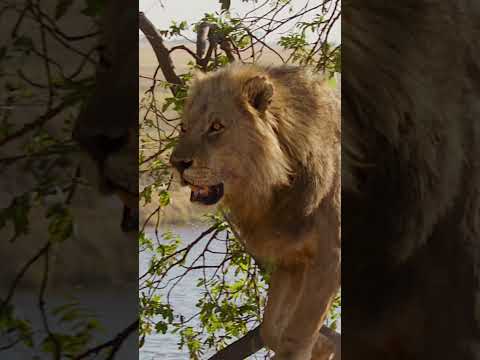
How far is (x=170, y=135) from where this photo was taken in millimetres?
3359

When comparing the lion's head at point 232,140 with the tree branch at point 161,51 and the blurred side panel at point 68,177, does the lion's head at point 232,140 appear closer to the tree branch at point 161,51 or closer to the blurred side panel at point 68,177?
the tree branch at point 161,51

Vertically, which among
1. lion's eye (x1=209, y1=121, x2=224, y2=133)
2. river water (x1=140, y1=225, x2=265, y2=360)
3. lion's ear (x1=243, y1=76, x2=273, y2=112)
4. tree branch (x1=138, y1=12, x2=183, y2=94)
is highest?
tree branch (x1=138, y1=12, x2=183, y2=94)

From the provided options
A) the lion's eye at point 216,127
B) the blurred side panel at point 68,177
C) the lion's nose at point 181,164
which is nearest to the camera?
the blurred side panel at point 68,177

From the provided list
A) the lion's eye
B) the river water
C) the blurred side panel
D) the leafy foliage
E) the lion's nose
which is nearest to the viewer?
the blurred side panel

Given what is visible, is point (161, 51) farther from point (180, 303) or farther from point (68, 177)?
point (68, 177)

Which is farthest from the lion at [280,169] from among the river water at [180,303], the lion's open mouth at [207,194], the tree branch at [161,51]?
the river water at [180,303]

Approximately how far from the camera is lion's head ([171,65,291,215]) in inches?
100

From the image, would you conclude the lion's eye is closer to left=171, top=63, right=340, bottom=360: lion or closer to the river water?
left=171, top=63, right=340, bottom=360: lion

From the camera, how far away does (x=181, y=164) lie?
8.24 ft

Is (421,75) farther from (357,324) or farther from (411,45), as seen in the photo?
(357,324)

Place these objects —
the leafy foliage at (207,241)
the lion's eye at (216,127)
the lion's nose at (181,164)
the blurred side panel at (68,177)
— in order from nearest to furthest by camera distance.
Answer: the blurred side panel at (68,177) < the lion's nose at (181,164) < the lion's eye at (216,127) < the leafy foliage at (207,241)

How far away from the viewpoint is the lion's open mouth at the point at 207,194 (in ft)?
8.46

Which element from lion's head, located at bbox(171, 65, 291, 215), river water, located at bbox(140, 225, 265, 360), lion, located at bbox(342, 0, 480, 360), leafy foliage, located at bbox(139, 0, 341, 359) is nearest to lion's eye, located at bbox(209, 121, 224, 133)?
lion's head, located at bbox(171, 65, 291, 215)

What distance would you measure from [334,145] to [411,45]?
1.46 m
